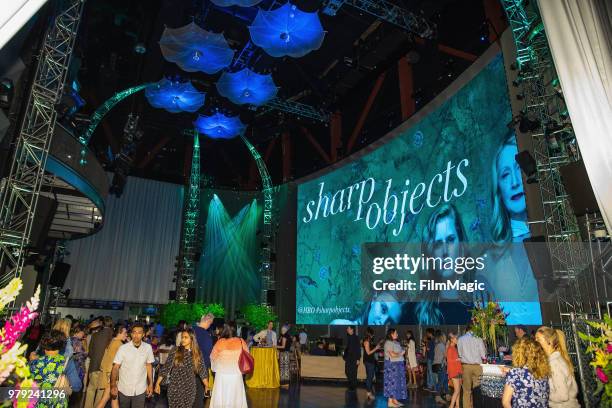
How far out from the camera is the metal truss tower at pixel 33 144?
683 cm

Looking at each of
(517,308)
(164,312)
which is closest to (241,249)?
(164,312)

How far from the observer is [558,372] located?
335 centimetres

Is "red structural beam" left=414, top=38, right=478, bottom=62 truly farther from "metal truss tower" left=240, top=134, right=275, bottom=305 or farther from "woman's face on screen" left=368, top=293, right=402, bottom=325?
"metal truss tower" left=240, top=134, right=275, bottom=305

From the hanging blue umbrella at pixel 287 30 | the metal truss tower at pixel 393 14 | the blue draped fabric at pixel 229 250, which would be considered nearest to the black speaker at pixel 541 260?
the hanging blue umbrella at pixel 287 30

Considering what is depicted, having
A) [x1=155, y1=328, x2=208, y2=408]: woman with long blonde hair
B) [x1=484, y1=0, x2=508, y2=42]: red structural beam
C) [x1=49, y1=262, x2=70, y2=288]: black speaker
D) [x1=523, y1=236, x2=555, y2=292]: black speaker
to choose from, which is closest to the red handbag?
[x1=155, y1=328, x2=208, y2=408]: woman with long blonde hair

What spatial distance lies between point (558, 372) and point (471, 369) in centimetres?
371

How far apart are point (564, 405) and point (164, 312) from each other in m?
15.2

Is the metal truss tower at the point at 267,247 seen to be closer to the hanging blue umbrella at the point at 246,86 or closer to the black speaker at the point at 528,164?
the hanging blue umbrella at the point at 246,86

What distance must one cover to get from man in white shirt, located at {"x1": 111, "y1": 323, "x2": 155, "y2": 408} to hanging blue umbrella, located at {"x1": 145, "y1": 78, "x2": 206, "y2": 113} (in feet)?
36.7

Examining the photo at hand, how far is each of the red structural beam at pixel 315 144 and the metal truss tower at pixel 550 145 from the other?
1192cm

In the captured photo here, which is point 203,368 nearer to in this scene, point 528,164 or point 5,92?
point 5,92

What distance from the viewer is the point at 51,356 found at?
12.5 ft

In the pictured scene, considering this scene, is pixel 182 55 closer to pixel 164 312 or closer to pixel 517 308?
pixel 164 312

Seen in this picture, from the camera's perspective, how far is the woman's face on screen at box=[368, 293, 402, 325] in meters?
13.5
